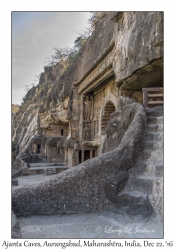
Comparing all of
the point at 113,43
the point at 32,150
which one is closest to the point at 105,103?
the point at 113,43

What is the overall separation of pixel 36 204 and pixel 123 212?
1.26 m

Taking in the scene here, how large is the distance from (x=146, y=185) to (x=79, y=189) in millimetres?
992

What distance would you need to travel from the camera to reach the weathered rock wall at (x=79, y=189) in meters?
3.06

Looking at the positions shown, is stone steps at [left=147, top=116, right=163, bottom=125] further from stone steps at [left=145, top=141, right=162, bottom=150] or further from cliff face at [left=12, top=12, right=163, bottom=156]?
cliff face at [left=12, top=12, right=163, bottom=156]

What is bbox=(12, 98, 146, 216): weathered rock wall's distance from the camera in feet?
10.1

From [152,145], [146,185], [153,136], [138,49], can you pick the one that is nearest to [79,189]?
[146,185]

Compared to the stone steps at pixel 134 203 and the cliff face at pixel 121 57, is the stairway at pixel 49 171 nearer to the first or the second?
the cliff face at pixel 121 57

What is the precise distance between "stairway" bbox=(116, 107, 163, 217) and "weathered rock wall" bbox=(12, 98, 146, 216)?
0.14m

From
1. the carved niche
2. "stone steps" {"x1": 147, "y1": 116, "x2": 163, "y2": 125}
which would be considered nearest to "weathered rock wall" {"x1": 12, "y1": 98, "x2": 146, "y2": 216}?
"stone steps" {"x1": 147, "y1": 116, "x2": 163, "y2": 125}

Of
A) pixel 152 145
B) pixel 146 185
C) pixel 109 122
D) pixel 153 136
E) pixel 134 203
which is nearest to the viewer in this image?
pixel 134 203

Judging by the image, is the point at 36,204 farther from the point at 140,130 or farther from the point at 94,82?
the point at 94,82

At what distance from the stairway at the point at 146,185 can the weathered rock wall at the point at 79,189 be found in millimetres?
138

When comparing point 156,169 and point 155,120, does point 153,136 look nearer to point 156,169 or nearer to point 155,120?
point 155,120

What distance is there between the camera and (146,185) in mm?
3125
